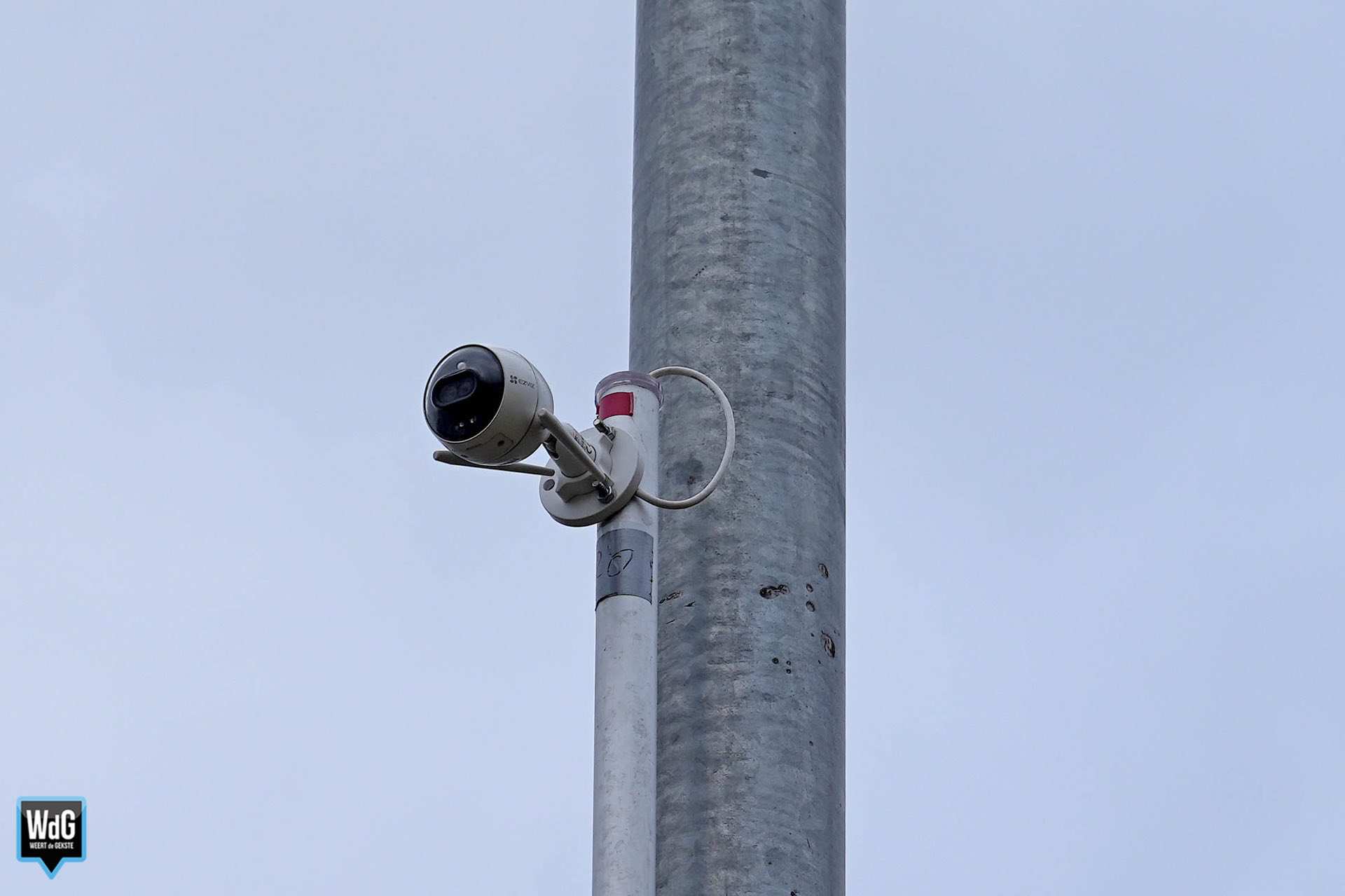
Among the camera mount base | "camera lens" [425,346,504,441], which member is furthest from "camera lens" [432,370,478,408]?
the camera mount base

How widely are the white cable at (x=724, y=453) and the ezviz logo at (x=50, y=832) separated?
20.8 feet

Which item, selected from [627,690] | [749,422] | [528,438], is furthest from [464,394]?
[749,422]

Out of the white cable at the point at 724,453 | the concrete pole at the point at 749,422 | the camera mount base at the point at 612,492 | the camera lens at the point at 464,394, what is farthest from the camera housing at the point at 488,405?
the concrete pole at the point at 749,422

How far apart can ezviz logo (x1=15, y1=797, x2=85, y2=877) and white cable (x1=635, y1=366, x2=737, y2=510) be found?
6333 mm

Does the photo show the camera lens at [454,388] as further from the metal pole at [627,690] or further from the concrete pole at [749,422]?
the concrete pole at [749,422]

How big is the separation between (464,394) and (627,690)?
2.42 feet

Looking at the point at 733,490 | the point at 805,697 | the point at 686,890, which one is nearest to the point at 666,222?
the point at 733,490

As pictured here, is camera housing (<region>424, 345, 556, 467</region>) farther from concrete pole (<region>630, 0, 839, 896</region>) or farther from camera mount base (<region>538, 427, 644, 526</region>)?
concrete pole (<region>630, 0, 839, 896</region>)

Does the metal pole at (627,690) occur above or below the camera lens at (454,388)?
below

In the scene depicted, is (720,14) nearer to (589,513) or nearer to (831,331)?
(831,331)

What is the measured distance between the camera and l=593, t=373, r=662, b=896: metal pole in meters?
5.29

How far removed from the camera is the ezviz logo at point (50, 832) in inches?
462

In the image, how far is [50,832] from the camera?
1200 cm

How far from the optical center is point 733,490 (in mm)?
6535
